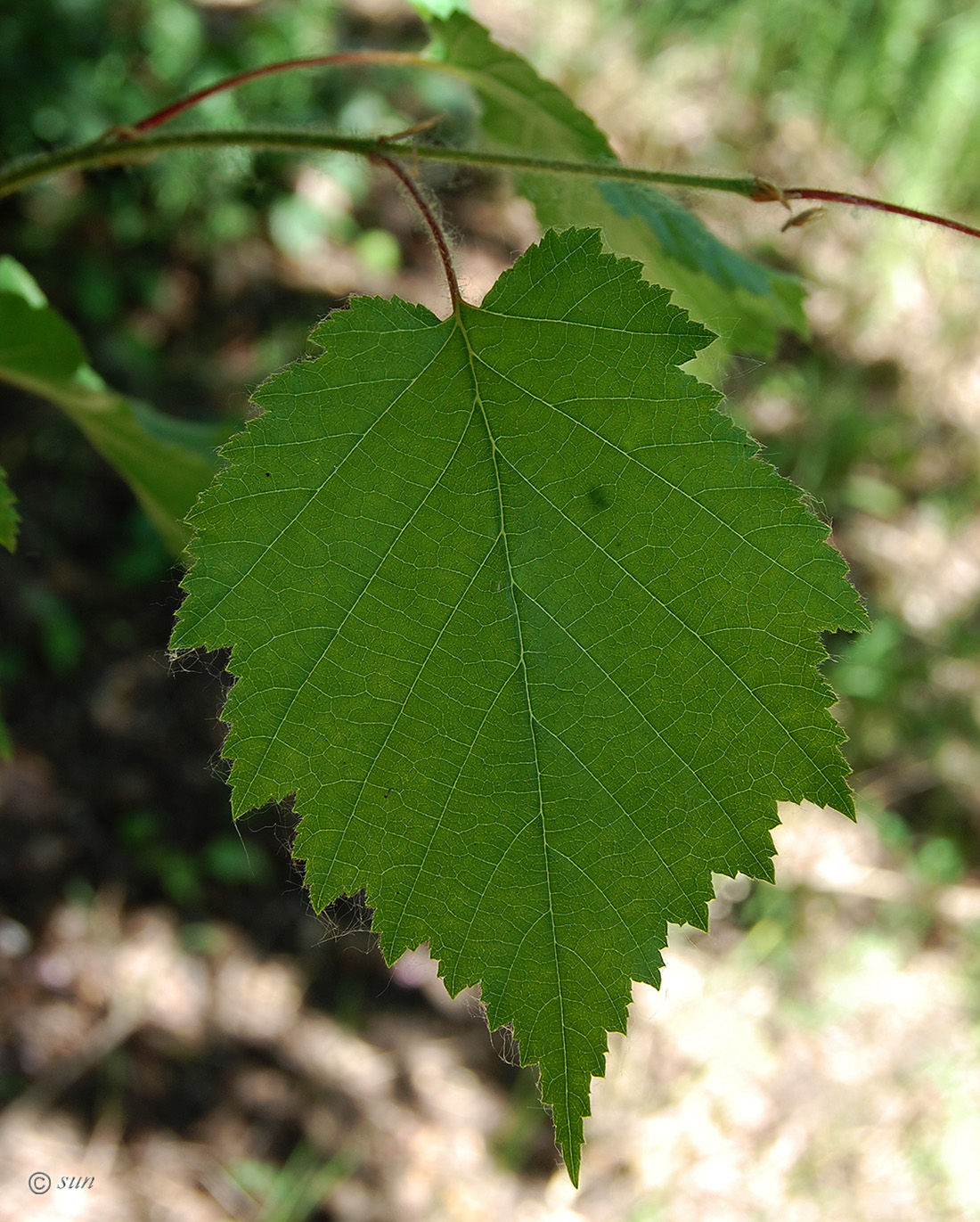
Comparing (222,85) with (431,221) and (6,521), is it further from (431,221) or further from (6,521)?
(6,521)

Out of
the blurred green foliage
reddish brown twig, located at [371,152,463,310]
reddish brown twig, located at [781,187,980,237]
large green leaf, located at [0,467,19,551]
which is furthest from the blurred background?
reddish brown twig, located at [781,187,980,237]

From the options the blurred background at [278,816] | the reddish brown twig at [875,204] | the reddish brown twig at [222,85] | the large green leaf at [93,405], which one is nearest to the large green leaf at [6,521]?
the large green leaf at [93,405]

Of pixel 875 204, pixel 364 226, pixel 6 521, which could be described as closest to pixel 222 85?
pixel 6 521

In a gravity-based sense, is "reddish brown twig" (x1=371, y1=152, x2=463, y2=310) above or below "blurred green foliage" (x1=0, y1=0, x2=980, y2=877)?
below

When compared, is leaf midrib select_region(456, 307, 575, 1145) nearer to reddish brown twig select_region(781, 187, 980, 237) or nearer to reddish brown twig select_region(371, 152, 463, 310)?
reddish brown twig select_region(371, 152, 463, 310)

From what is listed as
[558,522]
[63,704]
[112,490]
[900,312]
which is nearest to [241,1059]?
[63,704]

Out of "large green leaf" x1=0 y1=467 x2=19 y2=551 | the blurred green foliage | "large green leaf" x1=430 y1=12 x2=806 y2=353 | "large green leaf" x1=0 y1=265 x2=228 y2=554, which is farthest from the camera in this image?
the blurred green foliage

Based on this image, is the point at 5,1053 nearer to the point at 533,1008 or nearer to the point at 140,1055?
the point at 140,1055
